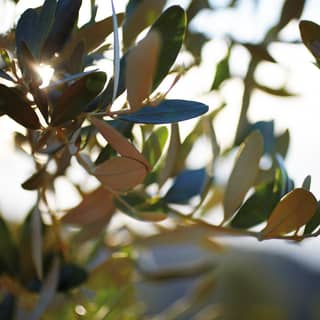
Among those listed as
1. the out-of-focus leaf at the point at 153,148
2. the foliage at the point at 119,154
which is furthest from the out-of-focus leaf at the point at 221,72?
the out-of-focus leaf at the point at 153,148

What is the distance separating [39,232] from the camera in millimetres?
536

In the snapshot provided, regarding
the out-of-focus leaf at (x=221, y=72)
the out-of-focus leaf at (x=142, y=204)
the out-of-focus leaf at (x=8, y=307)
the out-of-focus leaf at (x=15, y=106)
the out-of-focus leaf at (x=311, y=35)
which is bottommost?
the out-of-focus leaf at (x=8, y=307)

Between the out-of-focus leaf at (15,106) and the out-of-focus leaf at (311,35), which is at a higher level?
the out-of-focus leaf at (311,35)

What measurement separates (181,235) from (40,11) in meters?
0.29

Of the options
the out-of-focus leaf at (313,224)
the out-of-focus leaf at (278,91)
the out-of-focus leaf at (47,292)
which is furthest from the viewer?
the out-of-focus leaf at (278,91)

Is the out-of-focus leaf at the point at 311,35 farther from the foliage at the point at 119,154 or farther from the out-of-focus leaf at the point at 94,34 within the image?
the out-of-focus leaf at the point at 94,34

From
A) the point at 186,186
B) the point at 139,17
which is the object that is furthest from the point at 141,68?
the point at 186,186

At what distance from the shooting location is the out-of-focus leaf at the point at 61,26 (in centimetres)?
41

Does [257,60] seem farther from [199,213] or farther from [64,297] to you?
[64,297]

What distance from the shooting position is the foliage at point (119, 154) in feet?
1.29

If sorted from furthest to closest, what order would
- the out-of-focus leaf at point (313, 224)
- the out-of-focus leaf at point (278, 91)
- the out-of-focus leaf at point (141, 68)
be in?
1. the out-of-focus leaf at point (278, 91)
2. the out-of-focus leaf at point (313, 224)
3. the out-of-focus leaf at point (141, 68)

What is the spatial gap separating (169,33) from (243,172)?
142 mm

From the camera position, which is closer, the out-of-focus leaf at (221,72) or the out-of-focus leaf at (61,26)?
the out-of-focus leaf at (61,26)

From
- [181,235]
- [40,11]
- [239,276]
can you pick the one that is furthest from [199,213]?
[239,276]
